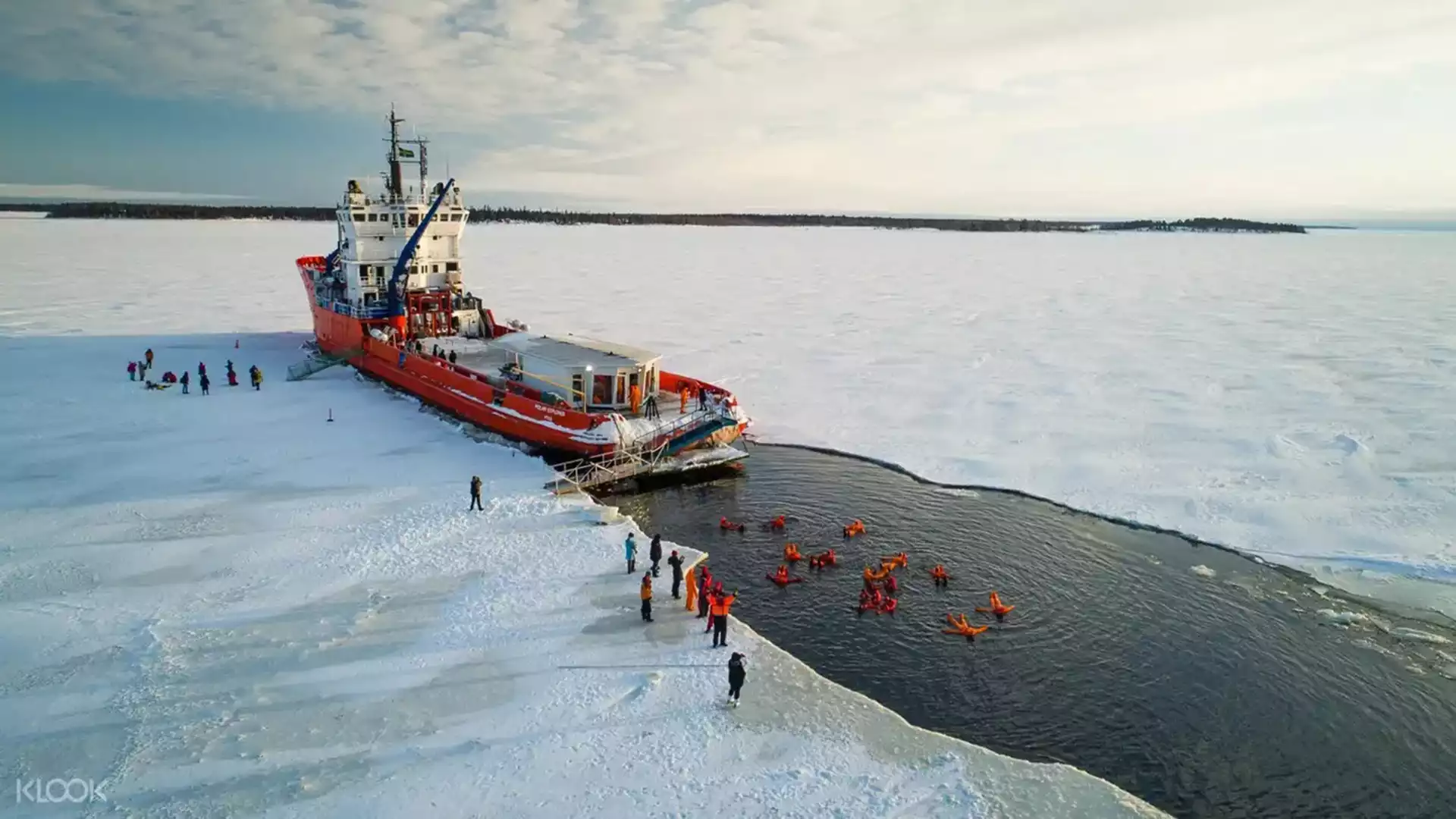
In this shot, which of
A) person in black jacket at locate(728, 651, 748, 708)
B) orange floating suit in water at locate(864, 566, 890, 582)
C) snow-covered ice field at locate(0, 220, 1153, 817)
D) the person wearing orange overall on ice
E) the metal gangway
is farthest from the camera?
the metal gangway

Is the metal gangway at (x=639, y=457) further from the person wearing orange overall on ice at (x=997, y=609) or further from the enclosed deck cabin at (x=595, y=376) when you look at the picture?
the person wearing orange overall on ice at (x=997, y=609)

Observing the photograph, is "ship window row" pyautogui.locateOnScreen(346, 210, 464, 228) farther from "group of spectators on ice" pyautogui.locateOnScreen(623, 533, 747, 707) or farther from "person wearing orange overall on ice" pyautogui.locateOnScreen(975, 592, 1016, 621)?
"person wearing orange overall on ice" pyautogui.locateOnScreen(975, 592, 1016, 621)

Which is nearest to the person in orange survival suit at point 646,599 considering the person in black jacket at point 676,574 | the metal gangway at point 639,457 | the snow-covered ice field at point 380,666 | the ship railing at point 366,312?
the snow-covered ice field at point 380,666

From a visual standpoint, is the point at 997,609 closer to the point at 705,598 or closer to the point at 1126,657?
the point at 1126,657

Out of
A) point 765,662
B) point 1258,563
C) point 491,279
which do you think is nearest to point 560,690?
point 765,662

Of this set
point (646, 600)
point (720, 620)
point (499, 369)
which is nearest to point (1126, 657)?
point (720, 620)

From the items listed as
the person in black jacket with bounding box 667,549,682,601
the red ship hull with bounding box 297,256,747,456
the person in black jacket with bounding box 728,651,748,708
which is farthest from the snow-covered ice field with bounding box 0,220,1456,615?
the person in black jacket with bounding box 728,651,748,708

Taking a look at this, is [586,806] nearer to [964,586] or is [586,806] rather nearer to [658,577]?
[658,577]
